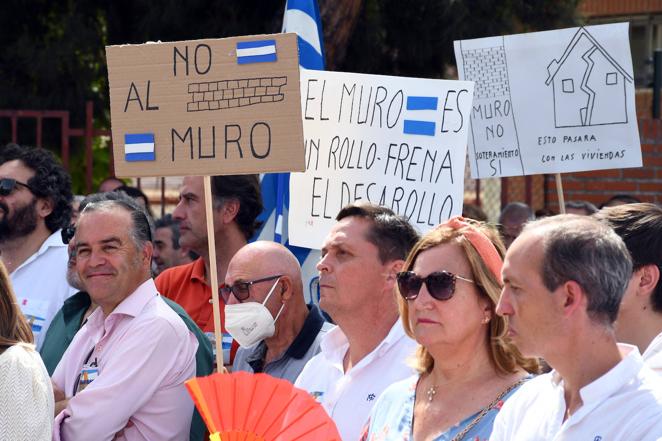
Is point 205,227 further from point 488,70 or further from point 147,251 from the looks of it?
point 488,70

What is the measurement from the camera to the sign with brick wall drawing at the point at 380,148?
16.8 ft

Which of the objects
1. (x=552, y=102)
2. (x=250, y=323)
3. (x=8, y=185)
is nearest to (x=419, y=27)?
(x=552, y=102)

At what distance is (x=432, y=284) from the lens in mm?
3490

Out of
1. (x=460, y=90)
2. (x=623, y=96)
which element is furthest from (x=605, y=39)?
(x=460, y=90)

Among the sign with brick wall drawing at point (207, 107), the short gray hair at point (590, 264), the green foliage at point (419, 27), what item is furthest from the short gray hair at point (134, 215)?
the green foliage at point (419, 27)

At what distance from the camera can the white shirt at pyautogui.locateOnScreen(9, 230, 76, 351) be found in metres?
5.52

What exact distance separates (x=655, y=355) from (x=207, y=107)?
204 centimetres

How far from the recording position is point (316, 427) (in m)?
3.52

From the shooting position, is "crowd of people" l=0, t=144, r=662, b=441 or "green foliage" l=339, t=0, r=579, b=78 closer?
"crowd of people" l=0, t=144, r=662, b=441

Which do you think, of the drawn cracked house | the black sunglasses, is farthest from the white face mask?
the drawn cracked house

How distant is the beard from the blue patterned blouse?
2883mm

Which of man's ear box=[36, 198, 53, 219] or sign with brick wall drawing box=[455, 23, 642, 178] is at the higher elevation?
sign with brick wall drawing box=[455, 23, 642, 178]

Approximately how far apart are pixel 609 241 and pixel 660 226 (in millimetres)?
997

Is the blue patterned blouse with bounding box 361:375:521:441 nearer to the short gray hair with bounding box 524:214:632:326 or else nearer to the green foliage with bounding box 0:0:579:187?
the short gray hair with bounding box 524:214:632:326
